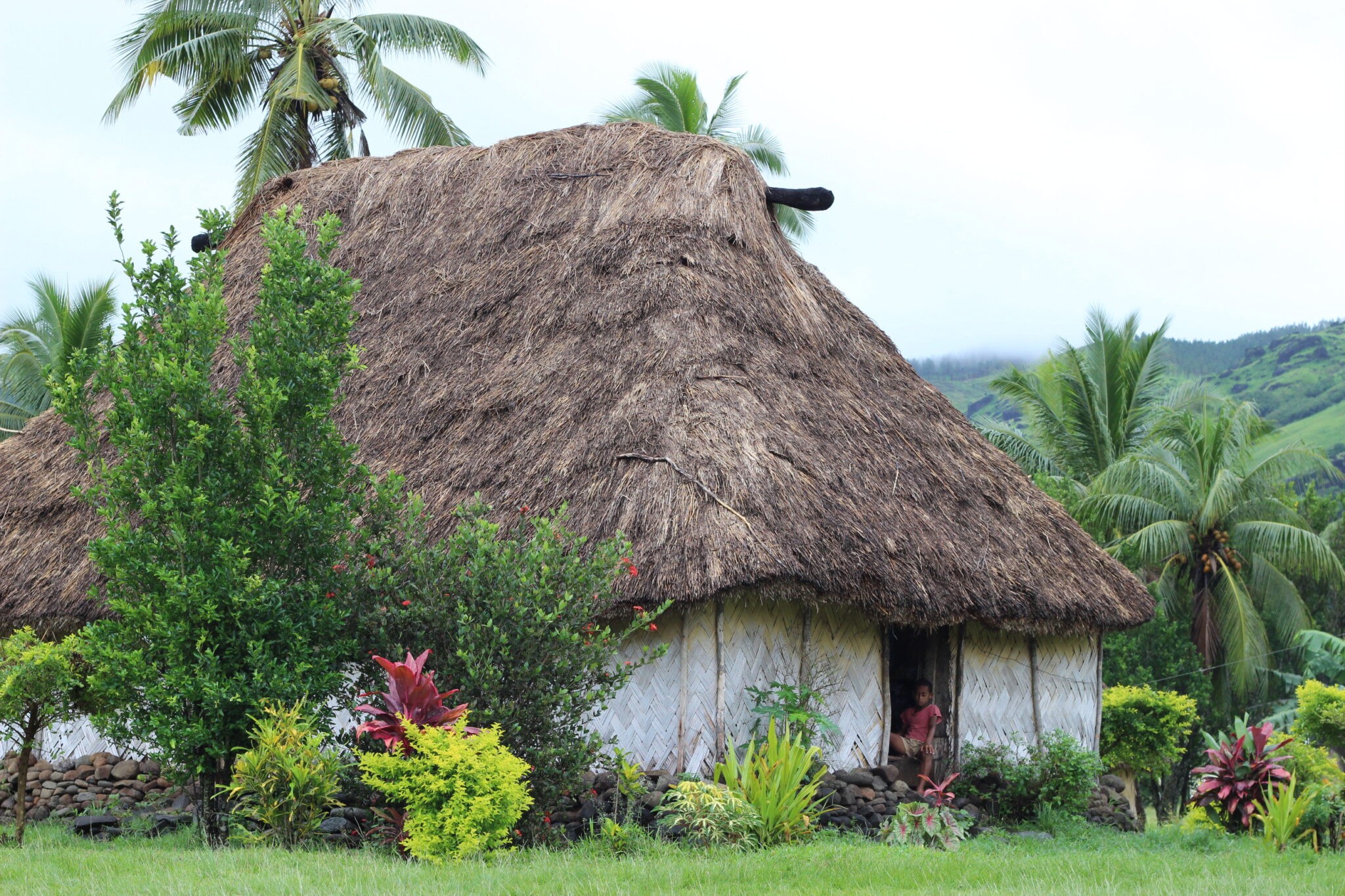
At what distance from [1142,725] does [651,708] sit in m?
8.72

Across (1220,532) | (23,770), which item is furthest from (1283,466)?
(23,770)

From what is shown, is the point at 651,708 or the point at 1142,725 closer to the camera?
the point at 651,708

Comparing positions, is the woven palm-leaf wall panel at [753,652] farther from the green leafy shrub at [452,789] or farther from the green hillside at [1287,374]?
the green hillside at [1287,374]

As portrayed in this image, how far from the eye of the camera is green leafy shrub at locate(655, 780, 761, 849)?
7.59 metres

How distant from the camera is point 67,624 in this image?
10.6 m

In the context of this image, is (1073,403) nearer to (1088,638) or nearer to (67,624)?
(1088,638)

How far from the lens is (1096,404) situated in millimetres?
24922

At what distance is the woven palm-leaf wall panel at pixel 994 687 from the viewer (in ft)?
35.8

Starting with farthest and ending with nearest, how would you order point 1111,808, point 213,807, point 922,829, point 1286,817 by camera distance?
point 1111,808
point 922,829
point 213,807
point 1286,817

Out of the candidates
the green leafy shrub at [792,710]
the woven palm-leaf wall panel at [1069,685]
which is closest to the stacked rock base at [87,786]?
the green leafy shrub at [792,710]

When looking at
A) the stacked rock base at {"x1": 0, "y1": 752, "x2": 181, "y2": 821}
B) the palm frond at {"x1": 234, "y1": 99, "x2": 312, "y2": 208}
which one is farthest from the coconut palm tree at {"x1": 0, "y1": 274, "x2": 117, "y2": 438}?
the stacked rock base at {"x1": 0, "y1": 752, "x2": 181, "y2": 821}

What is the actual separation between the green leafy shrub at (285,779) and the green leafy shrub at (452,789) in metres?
0.41

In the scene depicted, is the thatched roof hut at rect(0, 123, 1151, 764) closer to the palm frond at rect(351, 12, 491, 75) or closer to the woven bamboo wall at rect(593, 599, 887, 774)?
the woven bamboo wall at rect(593, 599, 887, 774)

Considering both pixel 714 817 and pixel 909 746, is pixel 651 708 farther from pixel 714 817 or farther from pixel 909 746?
pixel 909 746
